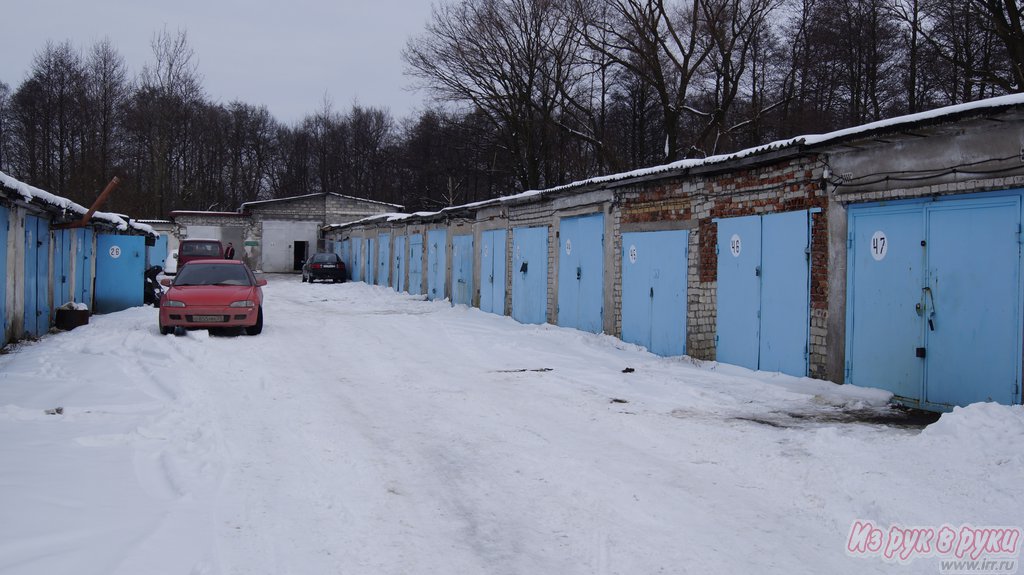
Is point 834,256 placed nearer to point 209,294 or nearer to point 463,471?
point 463,471

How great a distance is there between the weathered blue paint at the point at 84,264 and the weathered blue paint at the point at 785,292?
14.8m

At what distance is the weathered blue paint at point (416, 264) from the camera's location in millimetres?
26133

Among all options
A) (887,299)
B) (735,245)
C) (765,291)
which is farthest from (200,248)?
(887,299)

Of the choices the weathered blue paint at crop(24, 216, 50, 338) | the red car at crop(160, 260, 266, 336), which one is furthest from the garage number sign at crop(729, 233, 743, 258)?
the weathered blue paint at crop(24, 216, 50, 338)

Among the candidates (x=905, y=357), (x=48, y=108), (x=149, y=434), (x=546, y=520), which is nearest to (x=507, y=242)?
(x=905, y=357)

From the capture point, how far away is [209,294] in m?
13.5

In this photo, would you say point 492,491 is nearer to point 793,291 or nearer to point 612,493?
point 612,493

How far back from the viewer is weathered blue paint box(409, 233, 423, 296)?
2613 centimetres

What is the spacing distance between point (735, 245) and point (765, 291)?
944 millimetres

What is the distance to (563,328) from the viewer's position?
15500 mm

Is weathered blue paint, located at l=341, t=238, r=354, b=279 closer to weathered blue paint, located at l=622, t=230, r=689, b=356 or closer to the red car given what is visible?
the red car

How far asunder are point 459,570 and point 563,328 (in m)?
11.7

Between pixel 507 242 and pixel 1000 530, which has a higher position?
pixel 507 242

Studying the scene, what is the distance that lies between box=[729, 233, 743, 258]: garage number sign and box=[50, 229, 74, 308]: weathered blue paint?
1290cm
